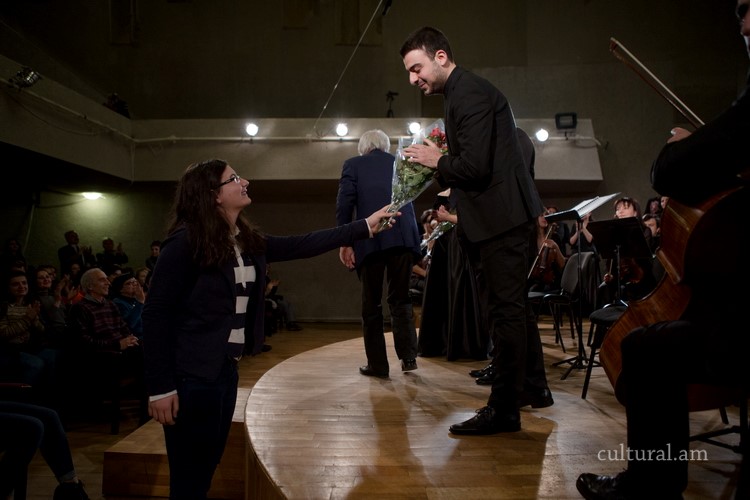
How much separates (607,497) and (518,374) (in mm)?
646

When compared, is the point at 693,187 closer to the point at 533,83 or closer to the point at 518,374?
the point at 518,374

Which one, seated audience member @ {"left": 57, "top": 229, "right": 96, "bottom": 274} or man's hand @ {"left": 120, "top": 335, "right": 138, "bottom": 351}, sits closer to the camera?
man's hand @ {"left": 120, "top": 335, "right": 138, "bottom": 351}

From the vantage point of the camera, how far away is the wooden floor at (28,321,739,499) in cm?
165

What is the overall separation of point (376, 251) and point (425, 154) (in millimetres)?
1018

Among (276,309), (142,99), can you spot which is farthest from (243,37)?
(276,309)

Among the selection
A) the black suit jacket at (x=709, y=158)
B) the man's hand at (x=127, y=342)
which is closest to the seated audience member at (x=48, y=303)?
the man's hand at (x=127, y=342)

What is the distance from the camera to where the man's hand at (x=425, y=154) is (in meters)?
2.19

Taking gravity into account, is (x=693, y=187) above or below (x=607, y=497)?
above

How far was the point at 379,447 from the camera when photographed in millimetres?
1982

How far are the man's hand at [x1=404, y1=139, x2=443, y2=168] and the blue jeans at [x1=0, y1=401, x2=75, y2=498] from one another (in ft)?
6.11

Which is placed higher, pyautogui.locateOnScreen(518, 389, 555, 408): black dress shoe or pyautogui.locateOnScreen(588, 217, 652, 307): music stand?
pyautogui.locateOnScreen(588, 217, 652, 307): music stand

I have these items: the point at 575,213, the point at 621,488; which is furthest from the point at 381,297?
the point at 621,488

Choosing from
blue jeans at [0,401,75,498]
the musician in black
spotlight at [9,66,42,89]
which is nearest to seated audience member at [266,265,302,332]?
spotlight at [9,66,42,89]

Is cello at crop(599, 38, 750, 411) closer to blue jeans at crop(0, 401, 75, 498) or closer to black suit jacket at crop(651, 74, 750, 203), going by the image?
black suit jacket at crop(651, 74, 750, 203)
